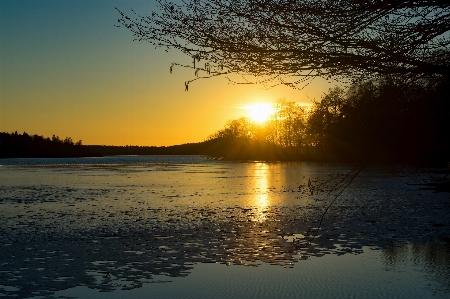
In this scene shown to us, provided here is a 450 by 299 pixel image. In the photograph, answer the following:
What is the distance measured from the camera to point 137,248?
10.3 m

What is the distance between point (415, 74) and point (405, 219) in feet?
29.5

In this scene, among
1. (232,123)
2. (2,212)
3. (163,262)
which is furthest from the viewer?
(232,123)

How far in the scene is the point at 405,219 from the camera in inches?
556

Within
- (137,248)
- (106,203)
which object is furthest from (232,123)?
(137,248)

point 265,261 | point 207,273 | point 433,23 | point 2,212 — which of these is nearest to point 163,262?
point 207,273

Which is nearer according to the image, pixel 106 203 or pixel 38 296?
pixel 38 296

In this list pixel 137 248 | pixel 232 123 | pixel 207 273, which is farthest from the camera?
pixel 232 123

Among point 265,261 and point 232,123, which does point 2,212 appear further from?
point 232,123

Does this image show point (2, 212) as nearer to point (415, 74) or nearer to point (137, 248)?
point (137, 248)

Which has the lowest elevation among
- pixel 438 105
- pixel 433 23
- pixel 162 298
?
pixel 162 298

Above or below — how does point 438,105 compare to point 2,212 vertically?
above

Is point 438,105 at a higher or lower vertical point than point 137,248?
higher

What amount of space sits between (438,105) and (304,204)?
1195 centimetres

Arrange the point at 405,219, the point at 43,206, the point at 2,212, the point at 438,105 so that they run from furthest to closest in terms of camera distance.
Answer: the point at 43,206 < the point at 2,212 < the point at 405,219 < the point at 438,105
